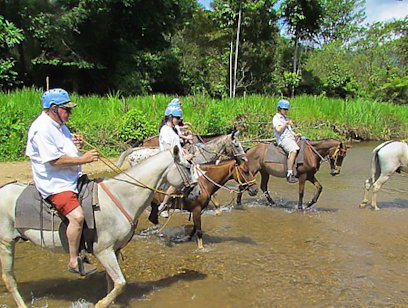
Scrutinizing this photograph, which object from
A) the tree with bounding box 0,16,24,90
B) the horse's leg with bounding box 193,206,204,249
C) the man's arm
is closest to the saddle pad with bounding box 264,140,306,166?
the horse's leg with bounding box 193,206,204,249

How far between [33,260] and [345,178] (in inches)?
443

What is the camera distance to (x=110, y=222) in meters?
4.65

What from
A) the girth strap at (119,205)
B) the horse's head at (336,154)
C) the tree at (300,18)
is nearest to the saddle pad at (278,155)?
the horse's head at (336,154)

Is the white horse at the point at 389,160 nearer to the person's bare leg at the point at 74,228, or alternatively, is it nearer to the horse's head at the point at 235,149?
the horse's head at the point at 235,149

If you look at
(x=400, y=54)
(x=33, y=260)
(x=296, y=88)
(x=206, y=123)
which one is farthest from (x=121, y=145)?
(x=400, y=54)

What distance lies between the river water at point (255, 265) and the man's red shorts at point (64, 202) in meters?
1.50

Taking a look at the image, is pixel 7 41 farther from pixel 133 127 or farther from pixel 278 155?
pixel 278 155

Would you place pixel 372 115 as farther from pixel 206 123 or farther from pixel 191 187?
pixel 191 187

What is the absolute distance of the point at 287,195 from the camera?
1204 centimetres

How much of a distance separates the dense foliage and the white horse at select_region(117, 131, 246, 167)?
32.9 ft

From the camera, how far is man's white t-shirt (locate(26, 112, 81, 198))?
4.22m

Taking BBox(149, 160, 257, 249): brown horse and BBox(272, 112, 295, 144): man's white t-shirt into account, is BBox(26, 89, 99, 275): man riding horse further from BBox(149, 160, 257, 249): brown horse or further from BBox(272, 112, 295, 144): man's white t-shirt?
BBox(272, 112, 295, 144): man's white t-shirt

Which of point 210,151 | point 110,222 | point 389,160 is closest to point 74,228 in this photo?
point 110,222

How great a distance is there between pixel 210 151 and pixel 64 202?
17.8ft
